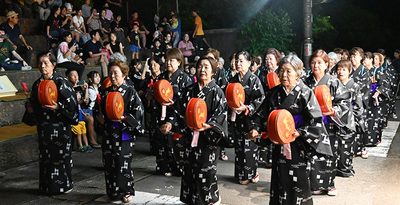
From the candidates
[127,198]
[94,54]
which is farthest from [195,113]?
[94,54]

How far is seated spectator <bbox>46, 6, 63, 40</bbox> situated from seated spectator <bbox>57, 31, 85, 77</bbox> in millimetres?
732

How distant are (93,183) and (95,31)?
24.4 feet

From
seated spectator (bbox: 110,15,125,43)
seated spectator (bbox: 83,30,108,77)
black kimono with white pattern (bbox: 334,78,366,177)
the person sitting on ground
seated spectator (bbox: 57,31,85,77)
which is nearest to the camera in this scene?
black kimono with white pattern (bbox: 334,78,366,177)

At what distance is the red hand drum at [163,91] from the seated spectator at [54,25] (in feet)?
24.4

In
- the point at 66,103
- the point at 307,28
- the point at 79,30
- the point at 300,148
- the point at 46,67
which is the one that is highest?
the point at 79,30

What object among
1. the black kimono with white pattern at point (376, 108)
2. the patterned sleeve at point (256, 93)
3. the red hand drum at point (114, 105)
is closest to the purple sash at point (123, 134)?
the red hand drum at point (114, 105)

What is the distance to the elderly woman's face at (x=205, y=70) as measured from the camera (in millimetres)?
5793

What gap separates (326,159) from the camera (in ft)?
22.2

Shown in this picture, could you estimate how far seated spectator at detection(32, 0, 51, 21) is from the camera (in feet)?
49.1

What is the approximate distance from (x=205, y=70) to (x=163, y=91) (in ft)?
4.31

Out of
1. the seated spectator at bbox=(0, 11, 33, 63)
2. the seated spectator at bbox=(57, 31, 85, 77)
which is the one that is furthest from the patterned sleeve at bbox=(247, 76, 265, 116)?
the seated spectator at bbox=(0, 11, 33, 63)

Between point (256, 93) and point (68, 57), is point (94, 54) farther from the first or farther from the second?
point (256, 93)

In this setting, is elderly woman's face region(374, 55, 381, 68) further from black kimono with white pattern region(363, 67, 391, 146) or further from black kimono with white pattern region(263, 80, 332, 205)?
black kimono with white pattern region(263, 80, 332, 205)

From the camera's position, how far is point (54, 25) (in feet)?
44.8
